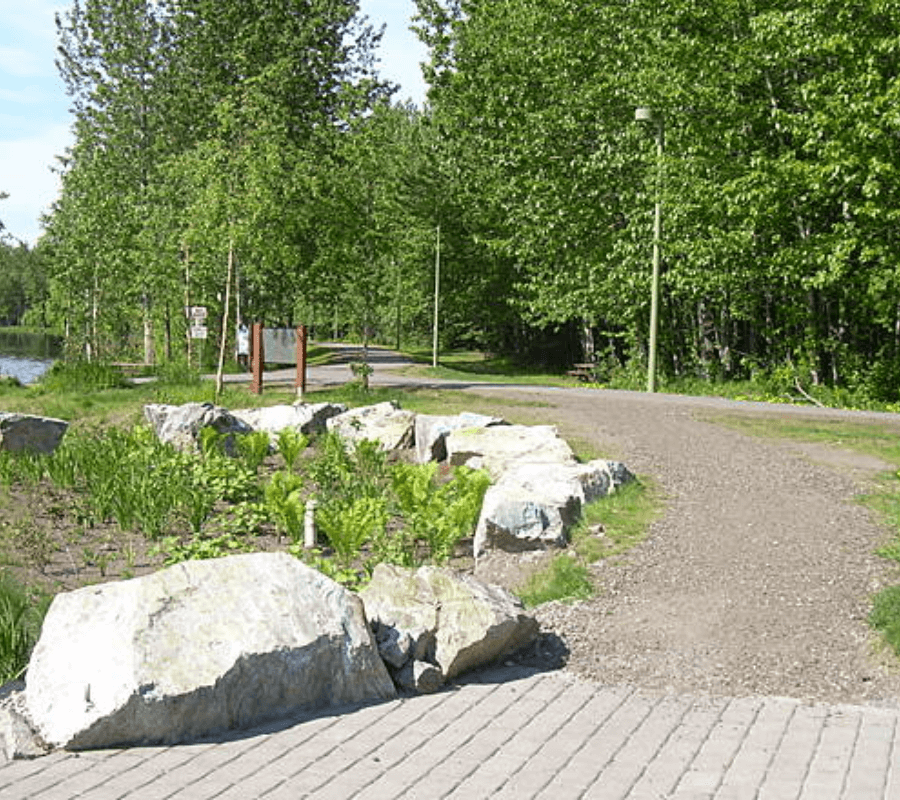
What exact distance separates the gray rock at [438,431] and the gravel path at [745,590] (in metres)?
1.78

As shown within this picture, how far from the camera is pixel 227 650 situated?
570 cm

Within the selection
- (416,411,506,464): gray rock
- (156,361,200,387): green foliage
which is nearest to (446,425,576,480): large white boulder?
(416,411,506,464): gray rock

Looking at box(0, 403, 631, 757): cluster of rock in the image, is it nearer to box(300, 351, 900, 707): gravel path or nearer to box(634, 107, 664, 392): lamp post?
box(300, 351, 900, 707): gravel path

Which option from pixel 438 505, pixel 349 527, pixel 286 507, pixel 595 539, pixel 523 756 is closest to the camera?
pixel 523 756

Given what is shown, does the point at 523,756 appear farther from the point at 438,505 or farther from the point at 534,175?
the point at 534,175

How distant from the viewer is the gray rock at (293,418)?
52.5 ft

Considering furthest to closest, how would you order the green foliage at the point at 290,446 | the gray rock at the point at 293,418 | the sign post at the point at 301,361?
the sign post at the point at 301,361 < the gray rock at the point at 293,418 < the green foliage at the point at 290,446

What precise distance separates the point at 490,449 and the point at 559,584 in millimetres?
4552

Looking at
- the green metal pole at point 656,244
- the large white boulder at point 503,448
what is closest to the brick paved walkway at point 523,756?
the large white boulder at point 503,448

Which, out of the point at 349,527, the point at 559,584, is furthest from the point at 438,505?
the point at 559,584

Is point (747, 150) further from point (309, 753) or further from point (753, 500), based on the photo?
point (309, 753)

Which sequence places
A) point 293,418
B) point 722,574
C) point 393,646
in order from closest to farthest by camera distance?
point 393,646 < point 722,574 < point 293,418

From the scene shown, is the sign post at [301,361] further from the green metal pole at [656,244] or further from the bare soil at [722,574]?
the bare soil at [722,574]

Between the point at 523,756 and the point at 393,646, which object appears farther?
the point at 393,646
